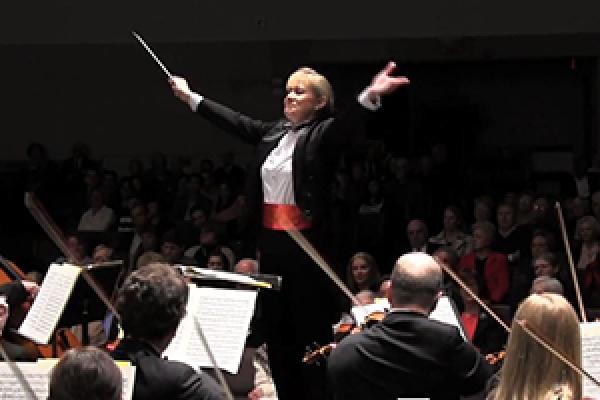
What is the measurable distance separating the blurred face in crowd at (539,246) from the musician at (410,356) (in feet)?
11.3

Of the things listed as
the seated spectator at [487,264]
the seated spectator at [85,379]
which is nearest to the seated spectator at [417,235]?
the seated spectator at [487,264]

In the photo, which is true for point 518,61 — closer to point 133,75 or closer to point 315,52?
point 315,52

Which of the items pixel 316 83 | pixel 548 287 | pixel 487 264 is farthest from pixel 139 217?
pixel 316 83

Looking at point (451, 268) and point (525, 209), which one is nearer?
point (451, 268)

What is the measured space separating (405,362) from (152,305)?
0.66 meters

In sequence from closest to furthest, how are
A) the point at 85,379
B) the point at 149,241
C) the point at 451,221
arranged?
the point at 85,379 < the point at 451,221 < the point at 149,241

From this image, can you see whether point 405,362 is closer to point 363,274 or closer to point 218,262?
point 363,274

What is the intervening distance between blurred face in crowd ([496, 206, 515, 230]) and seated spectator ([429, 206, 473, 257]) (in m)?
0.21

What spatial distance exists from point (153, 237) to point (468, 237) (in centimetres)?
196

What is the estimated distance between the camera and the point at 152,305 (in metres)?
3.13

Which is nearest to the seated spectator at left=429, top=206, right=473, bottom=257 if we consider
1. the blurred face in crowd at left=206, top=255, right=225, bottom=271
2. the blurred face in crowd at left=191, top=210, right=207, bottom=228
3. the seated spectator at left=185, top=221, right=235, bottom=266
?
the seated spectator at left=185, top=221, right=235, bottom=266

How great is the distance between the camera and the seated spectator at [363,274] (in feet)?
20.4

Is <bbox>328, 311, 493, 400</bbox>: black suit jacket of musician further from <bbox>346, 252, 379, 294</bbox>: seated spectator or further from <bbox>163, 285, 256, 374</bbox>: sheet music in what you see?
<bbox>346, 252, 379, 294</bbox>: seated spectator

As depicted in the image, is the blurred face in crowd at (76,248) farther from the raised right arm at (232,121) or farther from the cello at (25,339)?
the raised right arm at (232,121)
